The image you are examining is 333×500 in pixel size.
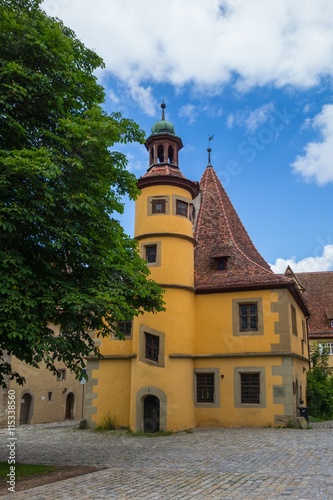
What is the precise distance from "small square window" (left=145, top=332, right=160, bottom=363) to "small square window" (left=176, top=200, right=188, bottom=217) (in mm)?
5564

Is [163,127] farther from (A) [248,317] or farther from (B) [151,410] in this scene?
(B) [151,410]

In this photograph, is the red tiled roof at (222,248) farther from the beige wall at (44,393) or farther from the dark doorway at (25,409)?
the dark doorway at (25,409)

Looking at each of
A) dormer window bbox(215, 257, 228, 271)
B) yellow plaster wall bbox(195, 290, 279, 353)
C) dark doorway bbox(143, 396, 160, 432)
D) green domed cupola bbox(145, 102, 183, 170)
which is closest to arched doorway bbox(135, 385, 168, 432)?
dark doorway bbox(143, 396, 160, 432)

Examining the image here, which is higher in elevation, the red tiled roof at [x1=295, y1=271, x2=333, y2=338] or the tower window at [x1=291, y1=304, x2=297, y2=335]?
the red tiled roof at [x1=295, y1=271, x2=333, y2=338]

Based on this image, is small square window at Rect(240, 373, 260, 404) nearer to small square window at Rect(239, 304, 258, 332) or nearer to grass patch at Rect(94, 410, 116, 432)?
small square window at Rect(239, 304, 258, 332)

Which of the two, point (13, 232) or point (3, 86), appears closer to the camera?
point (13, 232)

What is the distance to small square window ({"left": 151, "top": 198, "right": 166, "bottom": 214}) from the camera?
2133 cm

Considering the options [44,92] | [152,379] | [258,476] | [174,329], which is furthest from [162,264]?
[258,476]

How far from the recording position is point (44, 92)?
452 inches

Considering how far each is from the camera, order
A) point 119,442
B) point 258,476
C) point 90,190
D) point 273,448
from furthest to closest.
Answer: point 119,442 → point 273,448 → point 90,190 → point 258,476

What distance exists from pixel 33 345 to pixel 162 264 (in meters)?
11.3

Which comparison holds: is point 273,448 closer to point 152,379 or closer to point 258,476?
point 258,476

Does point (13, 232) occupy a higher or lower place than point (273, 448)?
higher

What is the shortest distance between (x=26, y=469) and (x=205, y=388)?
37.5ft
